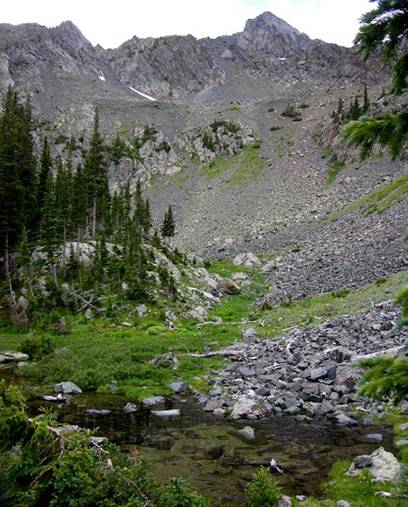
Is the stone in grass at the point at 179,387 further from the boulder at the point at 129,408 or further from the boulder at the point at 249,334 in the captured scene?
the boulder at the point at 249,334

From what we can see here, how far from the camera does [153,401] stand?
71.3 feet

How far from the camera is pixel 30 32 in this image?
186 metres

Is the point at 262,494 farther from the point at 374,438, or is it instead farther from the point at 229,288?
the point at 229,288

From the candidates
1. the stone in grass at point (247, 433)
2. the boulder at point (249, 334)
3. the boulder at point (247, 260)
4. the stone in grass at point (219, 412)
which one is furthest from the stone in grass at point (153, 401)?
the boulder at point (247, 260)

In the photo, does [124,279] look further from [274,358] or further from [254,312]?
[274,358]

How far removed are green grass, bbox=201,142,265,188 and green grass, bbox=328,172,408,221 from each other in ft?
137

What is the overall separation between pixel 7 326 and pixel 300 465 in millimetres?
31245

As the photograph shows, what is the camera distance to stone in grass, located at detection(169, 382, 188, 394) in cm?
2328

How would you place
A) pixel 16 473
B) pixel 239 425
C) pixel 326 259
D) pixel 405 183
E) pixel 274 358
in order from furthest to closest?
pixel 405 183, pixel 326 259, pixel 274 358, pixel 239 425, pixel 16 473

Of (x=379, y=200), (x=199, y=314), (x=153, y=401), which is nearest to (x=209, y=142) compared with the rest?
(x=379, y=200)

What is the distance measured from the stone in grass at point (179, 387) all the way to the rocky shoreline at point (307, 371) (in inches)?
61.3

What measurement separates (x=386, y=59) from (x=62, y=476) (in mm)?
9813

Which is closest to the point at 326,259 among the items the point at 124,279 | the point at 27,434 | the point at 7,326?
the point at 124,279

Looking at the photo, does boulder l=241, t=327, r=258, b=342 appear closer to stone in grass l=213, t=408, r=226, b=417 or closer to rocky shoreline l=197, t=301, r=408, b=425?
rocky shoreline l=197, t=301, r=408, b=425
